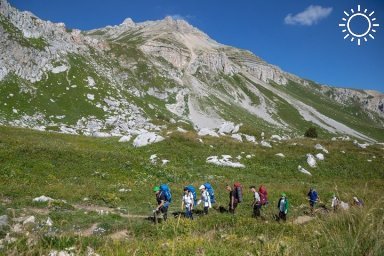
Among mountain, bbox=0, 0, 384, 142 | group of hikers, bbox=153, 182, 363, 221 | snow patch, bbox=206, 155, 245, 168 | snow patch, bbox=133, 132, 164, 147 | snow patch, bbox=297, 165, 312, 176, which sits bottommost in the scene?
group of hikers, bbox=153, 182, 363, 221

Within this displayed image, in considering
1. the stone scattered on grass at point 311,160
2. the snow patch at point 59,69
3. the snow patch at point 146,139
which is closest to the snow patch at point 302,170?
the stone scattered on grass at point 311,160

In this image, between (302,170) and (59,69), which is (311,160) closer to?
(302,170)

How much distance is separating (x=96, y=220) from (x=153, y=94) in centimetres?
14370

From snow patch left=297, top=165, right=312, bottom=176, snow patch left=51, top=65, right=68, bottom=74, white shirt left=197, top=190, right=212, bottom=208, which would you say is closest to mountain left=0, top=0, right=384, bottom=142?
snow patch left=51, top=65, right=68, bottom=74

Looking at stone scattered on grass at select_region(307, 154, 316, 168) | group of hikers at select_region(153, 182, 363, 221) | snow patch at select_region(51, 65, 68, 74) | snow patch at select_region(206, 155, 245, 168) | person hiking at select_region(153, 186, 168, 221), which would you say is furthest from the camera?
snow patch at select_region(51, 65, 68, 74)

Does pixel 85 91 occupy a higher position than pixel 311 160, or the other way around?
pixel 85 91

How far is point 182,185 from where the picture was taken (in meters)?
30.7

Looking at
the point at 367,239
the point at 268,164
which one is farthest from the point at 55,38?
the point at 367,239

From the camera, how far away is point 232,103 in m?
196

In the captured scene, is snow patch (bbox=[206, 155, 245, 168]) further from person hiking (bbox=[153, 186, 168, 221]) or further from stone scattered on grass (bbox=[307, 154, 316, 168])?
person hiking (bbox=[153, 186, 168, 221])

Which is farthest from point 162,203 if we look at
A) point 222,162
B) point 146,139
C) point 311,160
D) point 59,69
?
point 59,69

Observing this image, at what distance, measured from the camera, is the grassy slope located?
6941 mm

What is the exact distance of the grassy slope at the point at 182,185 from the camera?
6.94m

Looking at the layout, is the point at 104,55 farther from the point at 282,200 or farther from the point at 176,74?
the point at 282,200
